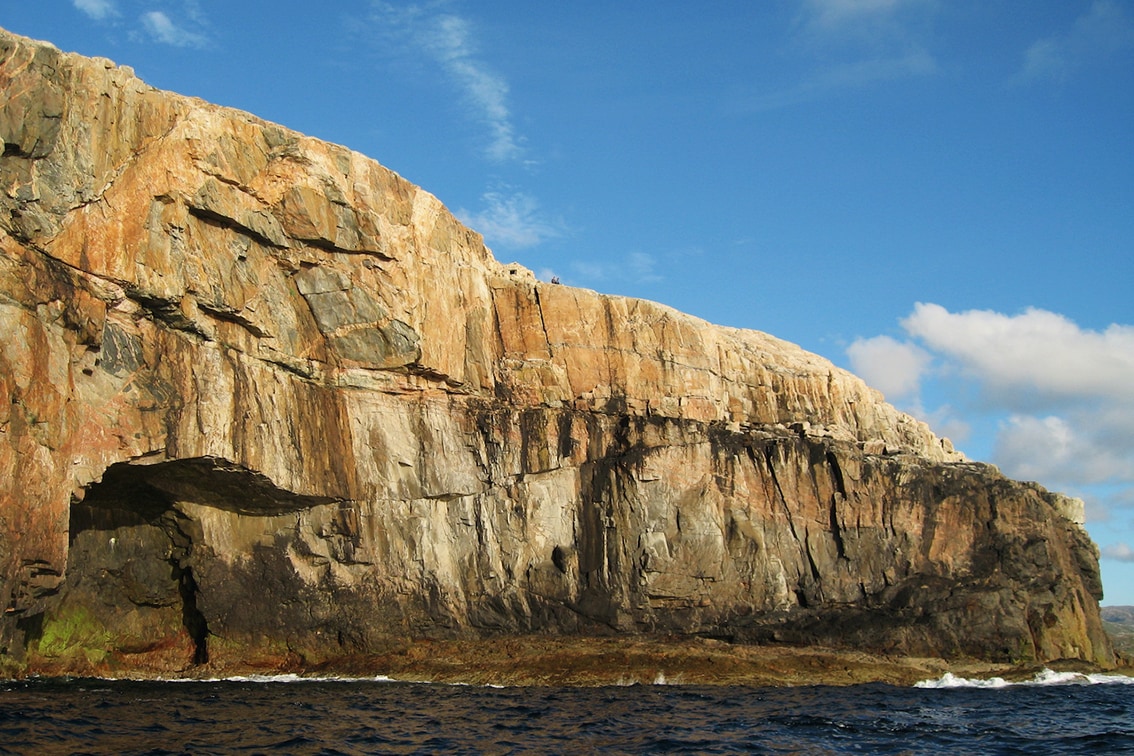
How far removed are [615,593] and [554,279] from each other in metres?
14.5

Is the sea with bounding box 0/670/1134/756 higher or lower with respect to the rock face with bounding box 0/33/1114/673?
lower

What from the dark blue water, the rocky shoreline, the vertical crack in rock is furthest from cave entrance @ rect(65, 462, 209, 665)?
the vertical crack in rock

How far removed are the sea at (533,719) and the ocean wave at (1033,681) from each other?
2.41 meters

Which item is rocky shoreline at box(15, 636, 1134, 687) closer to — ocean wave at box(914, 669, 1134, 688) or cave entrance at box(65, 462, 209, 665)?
ocean wave at box(914, 669, 1134, 688)

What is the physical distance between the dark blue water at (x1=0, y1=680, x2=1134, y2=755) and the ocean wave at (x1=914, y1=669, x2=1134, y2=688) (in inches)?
136

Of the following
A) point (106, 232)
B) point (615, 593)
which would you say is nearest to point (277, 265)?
point (106, 232)

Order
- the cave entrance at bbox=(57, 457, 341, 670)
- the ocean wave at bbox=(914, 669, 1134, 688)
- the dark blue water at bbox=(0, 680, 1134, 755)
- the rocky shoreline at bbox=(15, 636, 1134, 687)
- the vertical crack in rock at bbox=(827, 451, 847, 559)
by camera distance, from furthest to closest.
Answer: the vertical crack in rock at bbox=(827, 451, 847, 559)
the ocean wave at bbox=(914, 669, 1134, 688)
the rocky shoreline at bbox=(15, 636, 1134, 687)
the cave entrance at bbox=(57, 457, 341, 670)
the dark blue water at bbox=(0, 680, 1134, 755)

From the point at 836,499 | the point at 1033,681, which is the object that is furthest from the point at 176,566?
the point at 1033,681

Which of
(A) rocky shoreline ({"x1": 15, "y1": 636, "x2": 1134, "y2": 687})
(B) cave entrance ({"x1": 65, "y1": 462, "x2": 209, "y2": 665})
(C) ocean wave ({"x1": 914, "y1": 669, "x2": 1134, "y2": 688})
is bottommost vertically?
(C) ocean wave ({"x1": 914, "y1": 669, "x2": 1134, "y2": 688})

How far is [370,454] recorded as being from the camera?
37031mm

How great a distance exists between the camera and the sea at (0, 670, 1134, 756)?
21.1 meters

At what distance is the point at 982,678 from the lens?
126ft

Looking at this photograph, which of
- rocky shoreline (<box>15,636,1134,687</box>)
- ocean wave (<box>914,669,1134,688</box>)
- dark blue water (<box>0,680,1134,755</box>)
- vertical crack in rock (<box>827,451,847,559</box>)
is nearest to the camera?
dark blue water (<box>0,680,1134,755</box>)

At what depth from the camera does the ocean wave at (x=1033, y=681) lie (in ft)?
123
